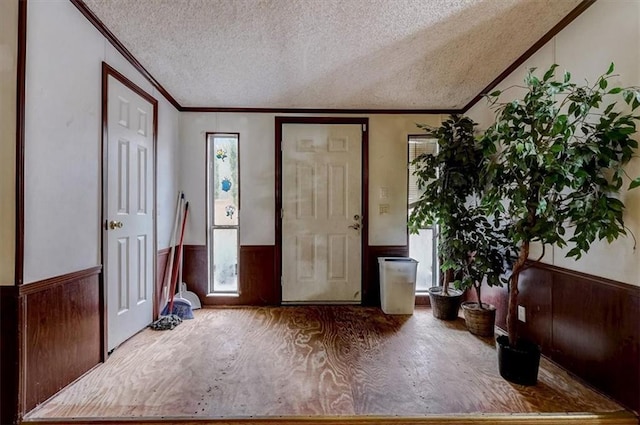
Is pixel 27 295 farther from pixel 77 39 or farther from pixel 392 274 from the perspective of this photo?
pixel 392 274

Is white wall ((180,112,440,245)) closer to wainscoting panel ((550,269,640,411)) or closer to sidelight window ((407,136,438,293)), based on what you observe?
sidelight window ((407,136,438,293))

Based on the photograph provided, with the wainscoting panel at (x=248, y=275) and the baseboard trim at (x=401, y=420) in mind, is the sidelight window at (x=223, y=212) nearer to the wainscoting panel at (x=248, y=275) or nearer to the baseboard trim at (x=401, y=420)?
the wainscoting panel at (x=248, y=275)

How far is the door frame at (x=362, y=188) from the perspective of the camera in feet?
11.4

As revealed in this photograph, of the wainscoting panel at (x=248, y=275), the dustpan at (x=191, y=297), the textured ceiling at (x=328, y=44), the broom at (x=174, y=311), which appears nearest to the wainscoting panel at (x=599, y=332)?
the textured ceiling at (x=328, y=44)

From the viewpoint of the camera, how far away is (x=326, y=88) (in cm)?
297

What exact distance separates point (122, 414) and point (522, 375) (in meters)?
2.19

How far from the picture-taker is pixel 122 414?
1.58 metres

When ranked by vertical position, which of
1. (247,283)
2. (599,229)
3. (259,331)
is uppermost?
(599,229)

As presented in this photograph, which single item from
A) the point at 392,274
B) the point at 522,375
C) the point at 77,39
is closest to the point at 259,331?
the point at 392,274

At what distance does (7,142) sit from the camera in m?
1.49

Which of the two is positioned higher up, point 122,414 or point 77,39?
point 77,39

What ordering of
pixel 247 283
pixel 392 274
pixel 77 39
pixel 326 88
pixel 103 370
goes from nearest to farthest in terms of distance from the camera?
1. pixel 77 39
2. pixel 103 370
3. pixel 326 88
4. pixel 392 274
5. pixel 247 283

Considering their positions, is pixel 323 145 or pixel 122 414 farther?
pixel 323 145

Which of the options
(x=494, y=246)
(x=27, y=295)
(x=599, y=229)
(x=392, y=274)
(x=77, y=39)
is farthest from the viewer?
(x=392, y=274)
